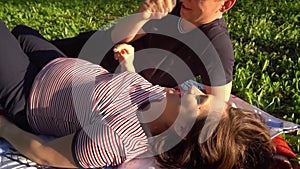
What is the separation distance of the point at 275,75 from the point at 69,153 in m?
2.59

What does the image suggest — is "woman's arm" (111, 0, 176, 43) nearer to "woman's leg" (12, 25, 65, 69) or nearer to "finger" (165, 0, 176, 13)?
"finger" (165, 0, 176, 13)

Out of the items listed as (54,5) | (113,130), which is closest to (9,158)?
(113,130)

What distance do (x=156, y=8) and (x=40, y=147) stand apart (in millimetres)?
1354

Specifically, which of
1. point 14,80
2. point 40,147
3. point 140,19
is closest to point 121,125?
point 40,147

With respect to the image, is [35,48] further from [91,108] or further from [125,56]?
[91,108]

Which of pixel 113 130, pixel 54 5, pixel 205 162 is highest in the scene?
pixel 113 130

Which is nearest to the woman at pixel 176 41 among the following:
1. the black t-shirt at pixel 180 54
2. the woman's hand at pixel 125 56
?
the black t-shirt at pixel 180 54

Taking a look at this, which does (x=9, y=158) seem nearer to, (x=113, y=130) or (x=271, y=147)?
(x=113, y=130)

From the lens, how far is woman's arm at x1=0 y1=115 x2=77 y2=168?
2553 mm

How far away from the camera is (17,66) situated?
9.87 feet

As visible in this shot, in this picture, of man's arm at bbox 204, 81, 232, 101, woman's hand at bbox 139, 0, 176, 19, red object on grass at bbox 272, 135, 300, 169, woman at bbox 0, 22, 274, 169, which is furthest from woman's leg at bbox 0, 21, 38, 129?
red object on grass at bbox 272, 135, 300, 169

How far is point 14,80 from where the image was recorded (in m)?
2.95

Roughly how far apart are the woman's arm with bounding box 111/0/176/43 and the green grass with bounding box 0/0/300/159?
1.07 metres

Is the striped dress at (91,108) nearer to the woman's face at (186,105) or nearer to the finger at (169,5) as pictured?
the woman's face at (186,105)
